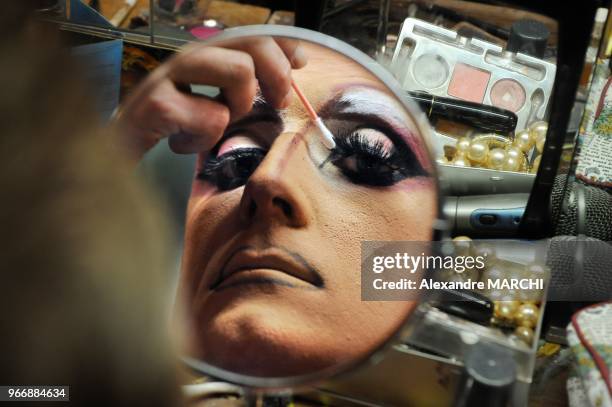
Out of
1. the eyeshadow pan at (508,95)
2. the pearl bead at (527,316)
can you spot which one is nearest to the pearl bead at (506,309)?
the pearl bead at (527,316)

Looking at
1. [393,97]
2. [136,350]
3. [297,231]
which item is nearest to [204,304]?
[297,231]

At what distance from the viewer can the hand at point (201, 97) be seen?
50cm

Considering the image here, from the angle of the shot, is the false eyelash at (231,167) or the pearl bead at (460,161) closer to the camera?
the false eyelash at (231,167)

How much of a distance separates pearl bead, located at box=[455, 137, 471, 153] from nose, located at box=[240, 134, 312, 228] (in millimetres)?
257

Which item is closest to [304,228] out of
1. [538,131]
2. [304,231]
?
[304,231]

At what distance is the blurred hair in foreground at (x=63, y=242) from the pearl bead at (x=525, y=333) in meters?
0.43

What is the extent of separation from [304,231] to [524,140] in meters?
0.32

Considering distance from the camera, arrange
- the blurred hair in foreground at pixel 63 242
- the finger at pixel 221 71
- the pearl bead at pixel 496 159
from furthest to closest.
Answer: the pearl bead at pixel 496 159, the finger at pixel 221 71, the blurred hair in foreground at pixel 63 242

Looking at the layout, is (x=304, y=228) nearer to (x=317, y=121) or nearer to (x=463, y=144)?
(x=317, y=121)

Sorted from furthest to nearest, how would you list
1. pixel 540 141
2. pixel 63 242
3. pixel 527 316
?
1. pixel 540 141
2. pixel 527 316
3. pixel 63 242

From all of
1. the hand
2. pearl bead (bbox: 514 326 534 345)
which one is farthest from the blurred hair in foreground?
pearl bead (bbox: 514 326 534 345)

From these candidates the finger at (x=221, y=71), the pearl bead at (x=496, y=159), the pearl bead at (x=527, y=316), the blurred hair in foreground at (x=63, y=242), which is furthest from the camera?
the pearl bead at (x=496, y=159)

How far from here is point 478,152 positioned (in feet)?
2.35

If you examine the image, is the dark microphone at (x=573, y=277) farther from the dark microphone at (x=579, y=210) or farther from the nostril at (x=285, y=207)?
the nostril at (x=285, y=207)
